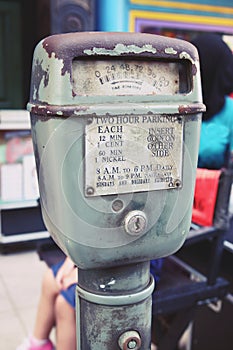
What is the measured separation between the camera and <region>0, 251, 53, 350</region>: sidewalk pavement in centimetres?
267

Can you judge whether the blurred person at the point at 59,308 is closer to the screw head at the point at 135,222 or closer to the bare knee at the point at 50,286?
the bare knee at the point at 50,286

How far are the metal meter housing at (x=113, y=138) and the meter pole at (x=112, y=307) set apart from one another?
55 millimetres

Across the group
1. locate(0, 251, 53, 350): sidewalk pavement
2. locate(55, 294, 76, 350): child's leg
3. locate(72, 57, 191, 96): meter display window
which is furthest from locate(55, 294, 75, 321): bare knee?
locate(72, 57, 191, 96): meter display window

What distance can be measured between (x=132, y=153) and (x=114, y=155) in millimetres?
38

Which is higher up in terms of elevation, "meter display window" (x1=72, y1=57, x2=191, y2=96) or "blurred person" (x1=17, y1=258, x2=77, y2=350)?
"meter display window" (x1=72, y1=57, x2=191, y2=96)

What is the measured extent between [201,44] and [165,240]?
1.37m

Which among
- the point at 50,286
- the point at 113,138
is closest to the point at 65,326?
the point at 50,286

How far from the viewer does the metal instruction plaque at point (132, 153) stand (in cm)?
92

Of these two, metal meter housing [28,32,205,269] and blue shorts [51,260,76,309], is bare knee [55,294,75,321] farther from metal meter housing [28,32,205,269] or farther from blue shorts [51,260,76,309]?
metal meter housing [28,32,205,269]

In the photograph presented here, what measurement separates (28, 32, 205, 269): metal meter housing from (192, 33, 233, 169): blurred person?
1077mm

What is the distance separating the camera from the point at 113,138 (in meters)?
0.93

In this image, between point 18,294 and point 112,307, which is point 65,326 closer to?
point 112,307

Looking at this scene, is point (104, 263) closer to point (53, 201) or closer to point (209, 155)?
point (53, 201)

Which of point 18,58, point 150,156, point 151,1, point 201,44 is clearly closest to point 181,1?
point 151,1
